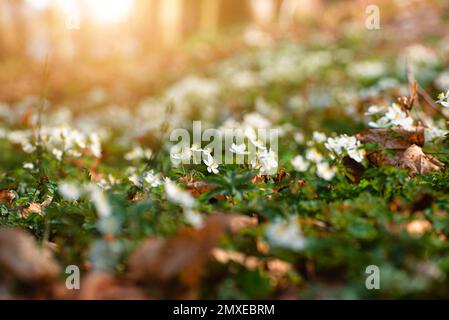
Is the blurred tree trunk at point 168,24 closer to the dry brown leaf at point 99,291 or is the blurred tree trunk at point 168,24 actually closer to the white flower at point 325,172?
the white flower at point 325,172

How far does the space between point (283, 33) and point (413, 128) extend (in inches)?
488

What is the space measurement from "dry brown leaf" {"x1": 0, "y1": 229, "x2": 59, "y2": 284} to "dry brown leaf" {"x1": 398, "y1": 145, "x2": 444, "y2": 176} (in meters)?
1.83

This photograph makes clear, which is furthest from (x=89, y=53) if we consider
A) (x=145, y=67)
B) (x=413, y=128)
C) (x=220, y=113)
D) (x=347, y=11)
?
(x=413, y=128)

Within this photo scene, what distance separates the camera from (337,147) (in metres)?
2.36

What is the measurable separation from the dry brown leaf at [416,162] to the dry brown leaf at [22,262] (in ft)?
6.02

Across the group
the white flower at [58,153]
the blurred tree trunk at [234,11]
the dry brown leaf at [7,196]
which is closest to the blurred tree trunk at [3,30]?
the blurred tree trunk at [234,11]

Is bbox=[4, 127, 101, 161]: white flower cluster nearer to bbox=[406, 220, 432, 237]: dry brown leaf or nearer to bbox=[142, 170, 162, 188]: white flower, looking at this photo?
bbox=[142, 170, 162, 188]: white flower

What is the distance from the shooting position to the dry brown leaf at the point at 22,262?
5.07 feet

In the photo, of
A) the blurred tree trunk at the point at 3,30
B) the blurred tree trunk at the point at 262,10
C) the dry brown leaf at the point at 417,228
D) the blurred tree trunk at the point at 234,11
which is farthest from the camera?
the blurred tree trunk at the point at 234,11

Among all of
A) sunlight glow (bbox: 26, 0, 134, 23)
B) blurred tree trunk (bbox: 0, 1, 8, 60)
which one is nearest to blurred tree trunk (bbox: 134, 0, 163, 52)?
sunlight glow (bbox: 26, 0, 134, 23)

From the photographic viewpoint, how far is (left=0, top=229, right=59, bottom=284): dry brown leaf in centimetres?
154

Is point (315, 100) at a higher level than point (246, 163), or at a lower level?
higher
